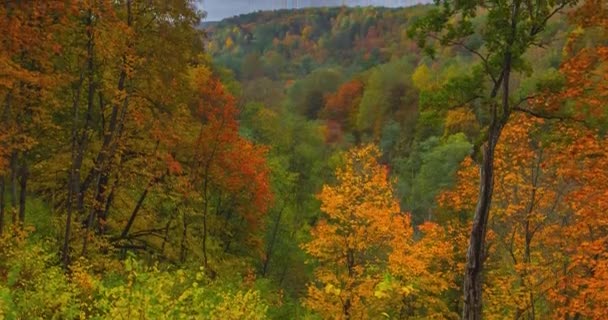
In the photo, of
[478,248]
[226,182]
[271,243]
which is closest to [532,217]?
[478,248]

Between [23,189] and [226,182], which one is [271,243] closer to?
[226,182]

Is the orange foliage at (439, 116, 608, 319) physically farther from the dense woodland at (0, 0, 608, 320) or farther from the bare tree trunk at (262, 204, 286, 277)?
the bare tree trunk at (262, 204, 286, 277)

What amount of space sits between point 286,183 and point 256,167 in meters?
8.39

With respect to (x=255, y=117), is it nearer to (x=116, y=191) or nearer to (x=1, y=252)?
(x=116, y=191)

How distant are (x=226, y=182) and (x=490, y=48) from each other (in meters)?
16.9

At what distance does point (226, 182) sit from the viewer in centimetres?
2669

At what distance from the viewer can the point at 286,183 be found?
123ft

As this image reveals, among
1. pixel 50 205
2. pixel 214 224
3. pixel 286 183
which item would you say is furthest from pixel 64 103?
pixel 286 183

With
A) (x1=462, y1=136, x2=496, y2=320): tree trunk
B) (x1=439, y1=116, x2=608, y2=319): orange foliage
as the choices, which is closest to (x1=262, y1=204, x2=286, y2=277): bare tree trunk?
(x1=439, y1=116, x2=608, y2=319): orange foliage

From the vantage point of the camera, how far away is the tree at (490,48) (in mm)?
11805

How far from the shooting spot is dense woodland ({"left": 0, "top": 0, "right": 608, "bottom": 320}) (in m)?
12.3

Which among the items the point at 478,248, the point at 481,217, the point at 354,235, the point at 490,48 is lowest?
the point at 354,235

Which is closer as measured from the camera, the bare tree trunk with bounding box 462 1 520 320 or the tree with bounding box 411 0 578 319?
the tree with bounding box 411 0 578 319

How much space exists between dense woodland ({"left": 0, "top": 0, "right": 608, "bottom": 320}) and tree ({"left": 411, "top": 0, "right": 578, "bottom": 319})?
45 mm
